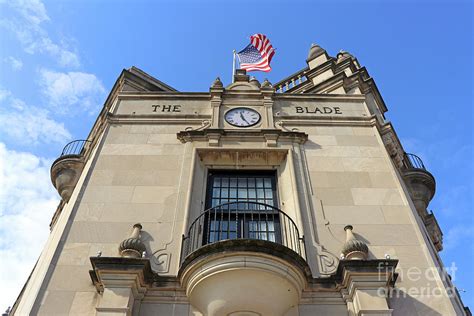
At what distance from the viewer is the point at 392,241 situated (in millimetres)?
10328

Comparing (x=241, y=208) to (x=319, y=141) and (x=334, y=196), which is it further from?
(x=319, y=141)

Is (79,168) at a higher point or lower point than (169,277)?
higher

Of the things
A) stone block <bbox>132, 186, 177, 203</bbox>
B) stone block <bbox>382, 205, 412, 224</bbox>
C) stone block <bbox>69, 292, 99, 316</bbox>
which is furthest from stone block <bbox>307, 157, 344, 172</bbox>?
stone block <bbox>69, 292, 99, 316</bbox>

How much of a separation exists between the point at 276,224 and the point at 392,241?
2.74 meters

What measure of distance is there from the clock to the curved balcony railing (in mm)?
3769

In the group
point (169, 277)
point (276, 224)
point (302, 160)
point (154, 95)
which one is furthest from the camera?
point (154, 95)

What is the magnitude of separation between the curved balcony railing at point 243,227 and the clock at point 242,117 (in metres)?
3.77

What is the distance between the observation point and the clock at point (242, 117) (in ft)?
47.6

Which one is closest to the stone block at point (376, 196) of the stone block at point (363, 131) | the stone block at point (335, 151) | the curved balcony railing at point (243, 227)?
the stone block at point (335, 151)

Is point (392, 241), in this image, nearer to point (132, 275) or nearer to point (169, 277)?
point (169, 277)

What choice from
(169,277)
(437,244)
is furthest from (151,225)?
(437,244)

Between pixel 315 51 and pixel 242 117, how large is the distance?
7.72 metres

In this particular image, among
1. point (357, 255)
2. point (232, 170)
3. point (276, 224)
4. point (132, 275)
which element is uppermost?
point (232, 170)

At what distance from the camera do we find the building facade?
28.4 feet
